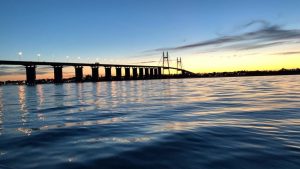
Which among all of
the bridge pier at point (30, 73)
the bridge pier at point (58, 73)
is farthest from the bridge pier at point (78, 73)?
the bridge pier at point (30, 73)

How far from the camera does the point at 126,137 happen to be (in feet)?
28.2

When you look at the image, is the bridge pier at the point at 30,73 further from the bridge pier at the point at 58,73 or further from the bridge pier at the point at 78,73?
the bridge pier at the point at 78,73

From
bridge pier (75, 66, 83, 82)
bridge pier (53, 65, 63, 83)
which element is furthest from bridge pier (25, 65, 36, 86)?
bridge pier (75, 66, 83, 82)

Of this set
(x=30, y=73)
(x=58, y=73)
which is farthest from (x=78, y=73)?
(x=30, y=73)

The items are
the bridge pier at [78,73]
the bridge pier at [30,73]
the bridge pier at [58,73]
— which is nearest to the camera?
the bridge pier at [30,73]

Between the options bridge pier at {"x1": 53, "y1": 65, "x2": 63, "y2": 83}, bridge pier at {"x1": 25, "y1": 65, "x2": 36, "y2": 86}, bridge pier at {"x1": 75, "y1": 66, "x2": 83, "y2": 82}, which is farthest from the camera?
bridge pier at {"x1": 75, "y1": 66, "x2": 83, "y2": 82}

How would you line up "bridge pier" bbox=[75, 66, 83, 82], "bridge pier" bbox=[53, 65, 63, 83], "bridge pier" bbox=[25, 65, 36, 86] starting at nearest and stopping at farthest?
"bridge pier" bbox=[25, 65, 36, 86], "bridge pier" bbox=[53, 65, 63, 83], "bridge pier" bbox=[75, 66, 83, 82]

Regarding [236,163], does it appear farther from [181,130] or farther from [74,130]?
[74,130]

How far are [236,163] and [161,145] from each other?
2.27 m

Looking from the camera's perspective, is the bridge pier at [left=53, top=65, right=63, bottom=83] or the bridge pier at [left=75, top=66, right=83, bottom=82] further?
the bridge pier at [left=75, top=66, right=83, bottom=82]

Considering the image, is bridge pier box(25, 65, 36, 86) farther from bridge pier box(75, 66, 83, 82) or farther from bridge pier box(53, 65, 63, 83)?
bridge pier box(75, 66, 83, 82)

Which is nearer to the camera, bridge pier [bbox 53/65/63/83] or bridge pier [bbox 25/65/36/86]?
bridge pier [bbox 25/65/36/86]

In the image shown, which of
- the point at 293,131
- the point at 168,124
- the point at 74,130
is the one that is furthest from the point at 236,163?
the point at 74,130

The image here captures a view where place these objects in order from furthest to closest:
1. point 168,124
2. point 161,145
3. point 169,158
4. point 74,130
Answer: point 168,124 → point 74,130 → point 161,145 → point 169,158
